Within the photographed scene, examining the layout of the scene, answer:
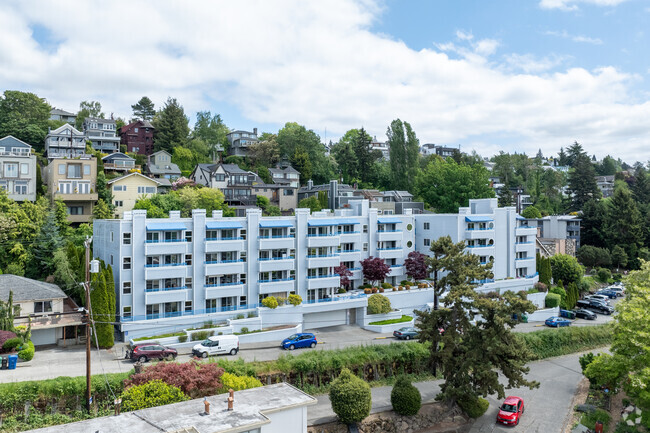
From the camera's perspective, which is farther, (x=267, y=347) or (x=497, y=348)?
(x=267, y=347)

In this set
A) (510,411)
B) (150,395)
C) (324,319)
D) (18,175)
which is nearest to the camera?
(150,395)

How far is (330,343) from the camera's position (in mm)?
43938

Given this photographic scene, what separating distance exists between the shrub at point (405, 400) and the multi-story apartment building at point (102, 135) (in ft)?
242

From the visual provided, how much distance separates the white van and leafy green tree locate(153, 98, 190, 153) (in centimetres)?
5918

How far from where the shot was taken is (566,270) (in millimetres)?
66938

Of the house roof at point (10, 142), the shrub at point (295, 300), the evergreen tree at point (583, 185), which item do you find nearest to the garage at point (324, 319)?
the shrub at point (295, 300)

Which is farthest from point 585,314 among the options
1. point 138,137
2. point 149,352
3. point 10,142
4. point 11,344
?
point 138,137

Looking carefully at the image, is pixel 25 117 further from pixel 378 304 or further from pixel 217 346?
pixel 378 304

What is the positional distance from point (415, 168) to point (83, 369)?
71.3 meters

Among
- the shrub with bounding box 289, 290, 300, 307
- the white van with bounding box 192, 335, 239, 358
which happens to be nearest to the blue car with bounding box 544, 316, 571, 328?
the shrub with bounding box 289, 290, 300, 307

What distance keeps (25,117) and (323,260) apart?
205 ft

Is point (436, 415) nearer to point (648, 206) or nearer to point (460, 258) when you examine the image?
point (460, 258)

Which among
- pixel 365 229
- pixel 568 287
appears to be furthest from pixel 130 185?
pixel 568 287

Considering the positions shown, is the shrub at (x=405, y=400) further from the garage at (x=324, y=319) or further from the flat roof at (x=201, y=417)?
the garage at (x=324, y=319)
